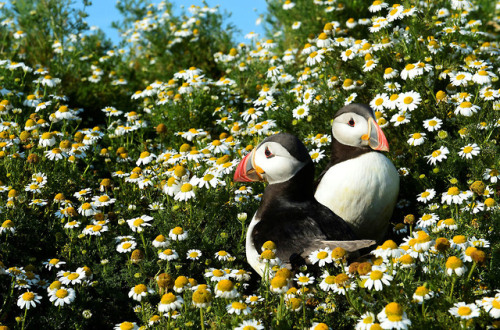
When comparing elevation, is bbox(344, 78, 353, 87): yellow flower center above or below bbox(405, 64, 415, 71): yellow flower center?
above

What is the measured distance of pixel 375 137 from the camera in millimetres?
4773

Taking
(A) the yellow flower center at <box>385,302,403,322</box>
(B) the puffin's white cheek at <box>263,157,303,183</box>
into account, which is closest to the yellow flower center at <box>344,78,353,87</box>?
(B) the puffin's white cheek at <box>263,157,303,183</box>

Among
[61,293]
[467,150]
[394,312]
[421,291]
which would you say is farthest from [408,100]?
[61,293]

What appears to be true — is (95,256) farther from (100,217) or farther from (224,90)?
(224,90)

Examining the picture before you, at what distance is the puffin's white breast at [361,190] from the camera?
15.4 ft

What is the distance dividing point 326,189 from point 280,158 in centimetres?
50

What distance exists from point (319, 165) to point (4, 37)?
530 centimetres

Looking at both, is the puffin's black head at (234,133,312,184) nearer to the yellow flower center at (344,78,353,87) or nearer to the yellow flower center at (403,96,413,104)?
the yellow flower center at (403,96,413,104)

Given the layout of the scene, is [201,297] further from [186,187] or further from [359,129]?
[359,129]

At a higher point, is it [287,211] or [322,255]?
[287,211]

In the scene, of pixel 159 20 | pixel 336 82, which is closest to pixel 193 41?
pixel 159 20

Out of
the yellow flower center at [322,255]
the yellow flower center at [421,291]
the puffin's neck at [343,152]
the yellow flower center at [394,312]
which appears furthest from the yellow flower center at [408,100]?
the yellow flower center at [394,312]

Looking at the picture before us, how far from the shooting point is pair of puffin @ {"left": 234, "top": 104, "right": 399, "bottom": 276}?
4.24 metres

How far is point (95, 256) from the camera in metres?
5.00
